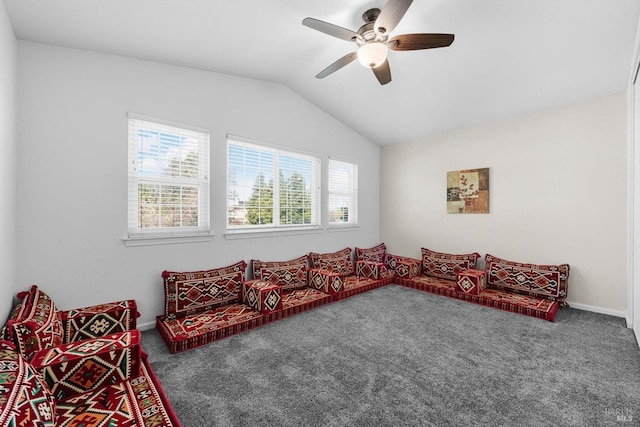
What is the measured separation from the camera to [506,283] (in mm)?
3805

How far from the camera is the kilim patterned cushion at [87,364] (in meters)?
1.45

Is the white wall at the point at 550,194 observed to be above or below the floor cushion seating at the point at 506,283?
above

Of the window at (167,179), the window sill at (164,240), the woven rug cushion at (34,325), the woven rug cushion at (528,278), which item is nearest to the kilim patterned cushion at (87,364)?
the woven rug cushion at (34,325)

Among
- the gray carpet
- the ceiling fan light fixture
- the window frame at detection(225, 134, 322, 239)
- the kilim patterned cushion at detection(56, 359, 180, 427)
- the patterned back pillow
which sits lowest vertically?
the gray carpet

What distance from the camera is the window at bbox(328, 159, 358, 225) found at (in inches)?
191

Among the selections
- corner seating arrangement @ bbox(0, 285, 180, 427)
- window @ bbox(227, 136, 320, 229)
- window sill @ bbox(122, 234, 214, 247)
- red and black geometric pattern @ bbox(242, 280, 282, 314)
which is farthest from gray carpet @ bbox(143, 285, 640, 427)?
window @ bbox(227, 136, 320, 229)

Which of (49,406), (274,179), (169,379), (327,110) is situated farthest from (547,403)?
(327,110)

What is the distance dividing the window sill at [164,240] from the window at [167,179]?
34 mm

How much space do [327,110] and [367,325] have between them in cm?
339

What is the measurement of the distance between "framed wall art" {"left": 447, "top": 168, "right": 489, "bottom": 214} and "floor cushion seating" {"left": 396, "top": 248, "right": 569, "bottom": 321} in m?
0.74

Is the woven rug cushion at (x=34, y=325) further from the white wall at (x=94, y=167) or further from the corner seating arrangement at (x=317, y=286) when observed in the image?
the corner seating arrangement at (x=317, y=286)

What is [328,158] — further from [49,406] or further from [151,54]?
[49,406]

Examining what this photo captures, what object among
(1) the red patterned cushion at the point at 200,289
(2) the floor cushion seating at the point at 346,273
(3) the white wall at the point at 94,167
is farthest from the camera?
(2) the floor cushion seating at the point at 346,273

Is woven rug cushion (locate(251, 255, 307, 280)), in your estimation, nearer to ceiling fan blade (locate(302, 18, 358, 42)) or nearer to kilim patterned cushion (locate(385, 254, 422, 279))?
kilim patterned cushion (locate(385, 254, 422, 279))
